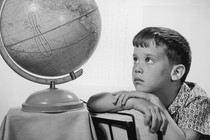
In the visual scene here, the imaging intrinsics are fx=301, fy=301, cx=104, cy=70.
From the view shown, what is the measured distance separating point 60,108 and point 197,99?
0.66 metres

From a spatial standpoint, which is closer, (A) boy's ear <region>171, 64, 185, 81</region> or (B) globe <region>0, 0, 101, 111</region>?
(B) globe <region>0, 0, 101, 111</region>

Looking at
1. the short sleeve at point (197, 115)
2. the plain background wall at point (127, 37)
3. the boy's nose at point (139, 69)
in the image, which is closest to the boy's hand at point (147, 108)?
the boy's nose at point (139, 69)

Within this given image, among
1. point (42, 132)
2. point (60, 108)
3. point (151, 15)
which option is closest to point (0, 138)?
point (42, 132)

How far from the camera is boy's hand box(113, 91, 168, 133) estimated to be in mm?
1207

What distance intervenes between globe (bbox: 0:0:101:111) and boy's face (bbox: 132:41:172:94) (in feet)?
0.83

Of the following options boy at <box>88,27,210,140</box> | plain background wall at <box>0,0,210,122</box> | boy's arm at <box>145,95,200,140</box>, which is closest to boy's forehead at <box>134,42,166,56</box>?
boy at <box>88,27,210,140</box>

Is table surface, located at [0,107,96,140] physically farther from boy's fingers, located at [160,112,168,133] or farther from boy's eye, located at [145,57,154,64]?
boy's eye, located at [145,57,154,64]

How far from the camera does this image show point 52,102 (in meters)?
1.34

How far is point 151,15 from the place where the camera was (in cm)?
312

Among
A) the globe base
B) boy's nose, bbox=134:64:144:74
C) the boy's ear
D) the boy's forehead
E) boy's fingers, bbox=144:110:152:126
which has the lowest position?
boy's fingers, bbox=144:110:152:126

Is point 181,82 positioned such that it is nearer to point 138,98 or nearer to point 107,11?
point 138,98

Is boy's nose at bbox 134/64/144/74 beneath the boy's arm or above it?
above

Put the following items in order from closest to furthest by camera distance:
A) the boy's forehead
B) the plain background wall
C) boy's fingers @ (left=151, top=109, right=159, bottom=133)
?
1. boy's fingers @ (left=151, top=109, right=159, bottom=133)
2. the boy's forehead
3. the plain background wall

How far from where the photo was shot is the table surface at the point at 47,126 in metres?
1.22
